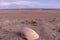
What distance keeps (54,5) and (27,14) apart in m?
0.37

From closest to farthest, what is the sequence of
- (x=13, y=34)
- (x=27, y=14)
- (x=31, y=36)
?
(x=31, y=36) < (x=13, y=34) < (x=27, y=14)

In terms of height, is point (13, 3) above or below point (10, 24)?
above

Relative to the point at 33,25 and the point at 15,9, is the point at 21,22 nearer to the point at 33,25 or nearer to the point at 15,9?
the point at 33,25

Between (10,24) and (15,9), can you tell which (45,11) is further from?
(10,24)

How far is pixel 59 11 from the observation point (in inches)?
73.7

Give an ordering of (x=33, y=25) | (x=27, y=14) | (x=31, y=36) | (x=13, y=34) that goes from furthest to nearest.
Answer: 1. (x=27, y=14)
2. (x=33, y=25)
3. (x=13, y=34)
4. (x=31, y=36)

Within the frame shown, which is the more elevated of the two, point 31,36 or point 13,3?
point 13,3

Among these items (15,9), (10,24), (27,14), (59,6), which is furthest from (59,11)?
(10,24)

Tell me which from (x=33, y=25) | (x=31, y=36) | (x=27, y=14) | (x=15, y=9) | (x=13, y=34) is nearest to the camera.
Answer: (x=31, y=36)

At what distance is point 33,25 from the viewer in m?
1.39

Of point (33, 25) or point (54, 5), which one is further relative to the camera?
point (54, 5)

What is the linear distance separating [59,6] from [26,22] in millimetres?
638

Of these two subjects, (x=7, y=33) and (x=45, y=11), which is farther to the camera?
(x=45, y=11)

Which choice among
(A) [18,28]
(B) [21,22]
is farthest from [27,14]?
(A) [18,28]
